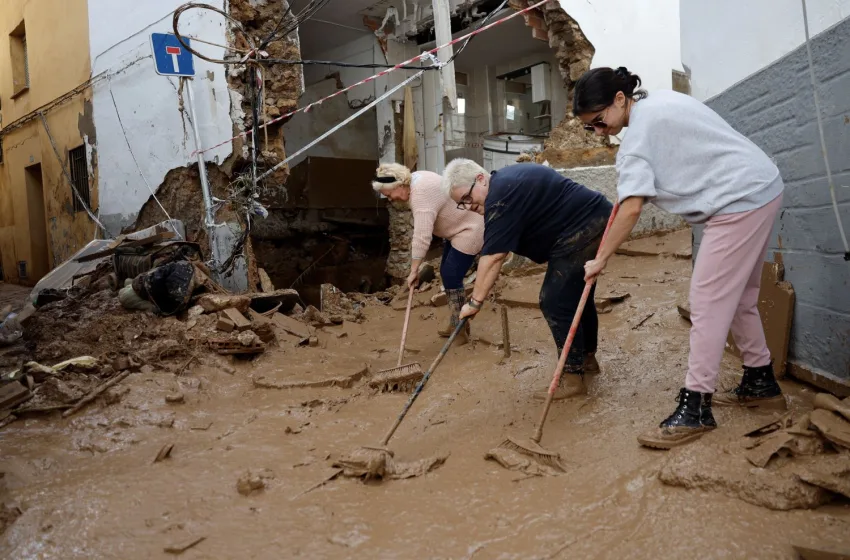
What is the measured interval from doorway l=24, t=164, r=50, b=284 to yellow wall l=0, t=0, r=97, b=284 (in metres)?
0.02

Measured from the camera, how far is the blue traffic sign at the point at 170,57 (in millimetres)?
6508

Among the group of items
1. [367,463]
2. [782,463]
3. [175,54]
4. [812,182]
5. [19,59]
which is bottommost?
[367,463]

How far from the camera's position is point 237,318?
520 centimetres

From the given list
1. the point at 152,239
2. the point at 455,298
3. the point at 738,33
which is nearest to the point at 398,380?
the point at 455,298

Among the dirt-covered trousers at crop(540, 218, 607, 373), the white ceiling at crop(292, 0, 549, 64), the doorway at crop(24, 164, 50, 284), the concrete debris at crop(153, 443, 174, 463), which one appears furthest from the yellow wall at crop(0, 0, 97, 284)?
the dirt-covered trousers at crop(540, 218, 607, 373)

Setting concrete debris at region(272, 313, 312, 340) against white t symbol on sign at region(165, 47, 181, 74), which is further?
white t symbol on sign at region(165, 47, 181, 74)

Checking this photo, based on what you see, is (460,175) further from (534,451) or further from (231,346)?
(231,346)

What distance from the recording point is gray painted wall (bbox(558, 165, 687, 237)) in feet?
22.1

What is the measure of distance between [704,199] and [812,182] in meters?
0.86

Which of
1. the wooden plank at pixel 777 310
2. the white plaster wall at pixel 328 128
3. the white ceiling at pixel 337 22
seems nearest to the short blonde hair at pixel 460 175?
the wooden plank at pixel 777 310

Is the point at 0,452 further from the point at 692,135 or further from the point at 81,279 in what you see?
the point at 81,279

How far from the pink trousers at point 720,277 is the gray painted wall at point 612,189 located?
14.3 feet

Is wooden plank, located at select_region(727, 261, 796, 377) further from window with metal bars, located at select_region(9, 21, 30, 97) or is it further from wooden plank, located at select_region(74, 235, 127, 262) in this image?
window with metal bars, located at select_region(9, 21, 30, 97)

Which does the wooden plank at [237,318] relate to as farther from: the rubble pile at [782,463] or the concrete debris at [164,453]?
the rubble pile at [782,463]
